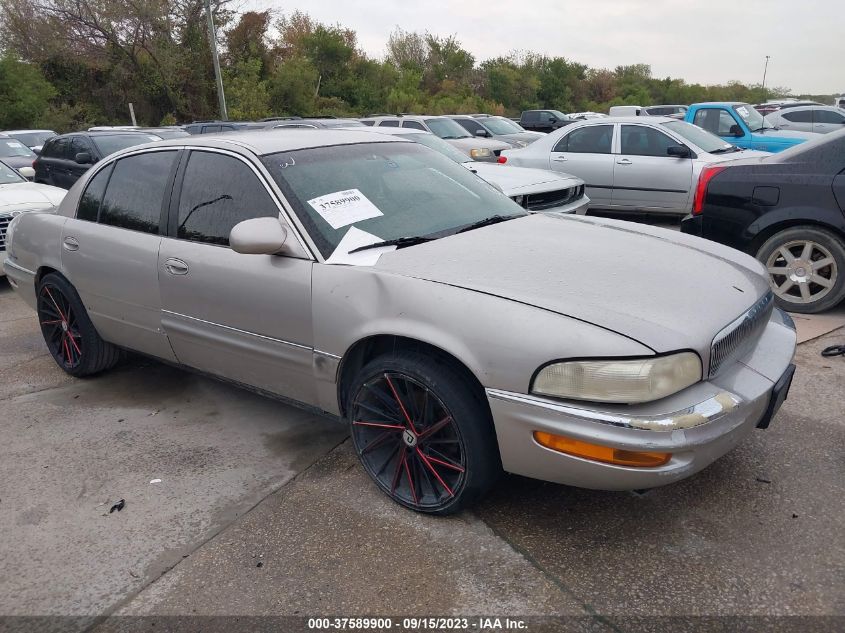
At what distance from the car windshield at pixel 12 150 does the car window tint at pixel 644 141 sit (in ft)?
37.7

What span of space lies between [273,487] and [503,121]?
54.7 ft

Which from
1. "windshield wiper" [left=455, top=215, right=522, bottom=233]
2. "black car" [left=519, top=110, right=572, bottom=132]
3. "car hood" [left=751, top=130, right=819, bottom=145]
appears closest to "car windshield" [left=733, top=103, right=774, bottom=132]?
"car hood" [left=751, top=130, right=819, bottom=145]

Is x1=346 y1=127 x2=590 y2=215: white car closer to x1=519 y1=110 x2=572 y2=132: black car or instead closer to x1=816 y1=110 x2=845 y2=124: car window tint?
x1=816 y1=110 x2=845 y2=124: car window tint

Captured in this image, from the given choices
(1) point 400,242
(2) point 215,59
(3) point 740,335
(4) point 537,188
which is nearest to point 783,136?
(4) point 537,188

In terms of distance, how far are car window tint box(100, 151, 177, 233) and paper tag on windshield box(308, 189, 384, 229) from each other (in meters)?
1.11

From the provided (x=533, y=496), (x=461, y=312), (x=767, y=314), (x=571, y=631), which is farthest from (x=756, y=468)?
(x=461, y=312)

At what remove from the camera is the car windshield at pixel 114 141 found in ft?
33.9

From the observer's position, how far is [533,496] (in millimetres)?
2908

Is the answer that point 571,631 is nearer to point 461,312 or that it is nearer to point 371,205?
point 461,312

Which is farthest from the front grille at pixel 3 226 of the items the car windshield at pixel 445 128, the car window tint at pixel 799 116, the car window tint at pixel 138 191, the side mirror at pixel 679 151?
the car window tint at pixel 799 116

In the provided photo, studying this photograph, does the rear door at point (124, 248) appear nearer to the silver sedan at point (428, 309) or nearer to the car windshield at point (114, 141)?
the silver sedan at point (428, 309)

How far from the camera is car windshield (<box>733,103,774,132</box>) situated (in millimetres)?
11500

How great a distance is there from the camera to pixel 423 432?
2.71m

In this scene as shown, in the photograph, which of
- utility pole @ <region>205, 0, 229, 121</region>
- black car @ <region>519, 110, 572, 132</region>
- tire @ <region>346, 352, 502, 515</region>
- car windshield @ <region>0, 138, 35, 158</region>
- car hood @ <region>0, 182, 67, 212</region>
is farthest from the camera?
black car @ <region>519, 110, 572, 132</region>
